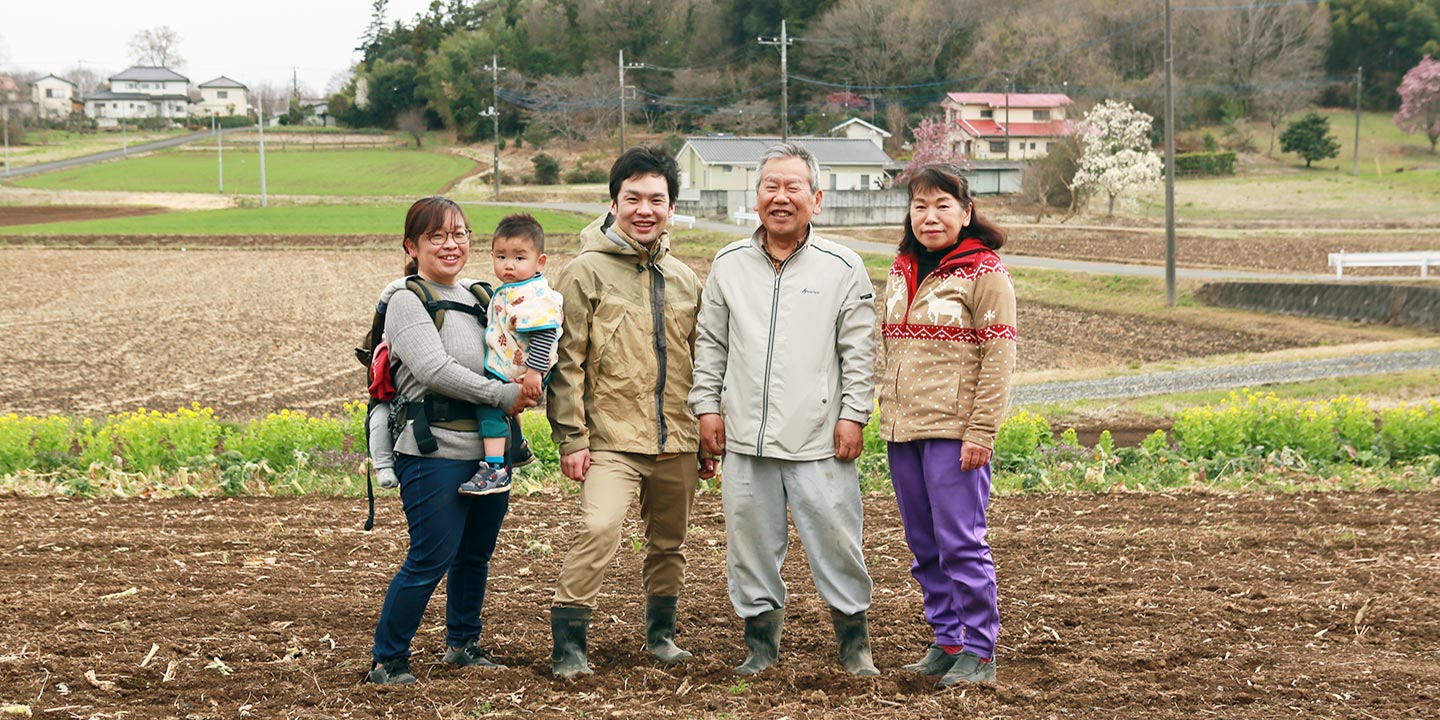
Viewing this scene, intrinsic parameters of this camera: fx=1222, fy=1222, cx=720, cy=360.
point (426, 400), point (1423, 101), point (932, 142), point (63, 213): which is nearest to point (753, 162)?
point (932, 142)

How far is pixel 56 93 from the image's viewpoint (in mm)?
124500

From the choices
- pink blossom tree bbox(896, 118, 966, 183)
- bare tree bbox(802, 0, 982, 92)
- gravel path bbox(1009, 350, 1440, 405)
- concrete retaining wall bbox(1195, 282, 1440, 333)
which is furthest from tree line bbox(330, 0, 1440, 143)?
gravel path bbox(1009, 350, 1440, 405)

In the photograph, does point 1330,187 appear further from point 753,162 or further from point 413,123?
point 413,123

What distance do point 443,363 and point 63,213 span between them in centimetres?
5094

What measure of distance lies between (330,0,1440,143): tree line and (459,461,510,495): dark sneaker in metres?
65.5

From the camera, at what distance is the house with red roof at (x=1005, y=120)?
67188 millimetres

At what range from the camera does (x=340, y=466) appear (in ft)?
26.0

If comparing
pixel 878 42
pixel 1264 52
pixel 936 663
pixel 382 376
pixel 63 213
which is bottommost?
pixel 936 663

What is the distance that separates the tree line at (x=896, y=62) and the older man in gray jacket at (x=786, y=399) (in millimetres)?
64874

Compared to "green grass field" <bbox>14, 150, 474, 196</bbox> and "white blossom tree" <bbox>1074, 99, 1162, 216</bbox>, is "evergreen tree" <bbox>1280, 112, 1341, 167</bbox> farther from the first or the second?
"green grass field" <bbox>14, 150, 474, 196</bbox>

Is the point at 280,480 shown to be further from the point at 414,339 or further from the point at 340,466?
the point at 414,339

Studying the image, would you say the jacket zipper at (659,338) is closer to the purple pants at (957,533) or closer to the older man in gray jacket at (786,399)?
the older man in gray jacket at (786,399)

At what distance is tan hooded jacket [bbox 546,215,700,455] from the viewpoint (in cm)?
416

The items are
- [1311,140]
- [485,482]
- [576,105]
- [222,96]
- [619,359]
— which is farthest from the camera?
[222,96]
